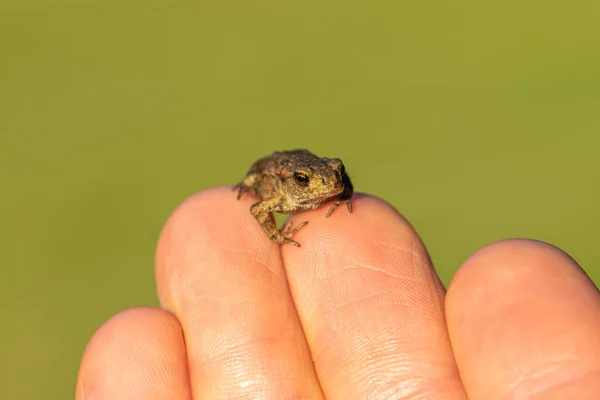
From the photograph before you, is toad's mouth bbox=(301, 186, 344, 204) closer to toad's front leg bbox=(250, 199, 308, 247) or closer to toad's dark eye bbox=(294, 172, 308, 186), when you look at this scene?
toad's dark eye bbox=(294, 172, 308, 186)

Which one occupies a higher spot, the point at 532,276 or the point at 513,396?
the point at 532,276

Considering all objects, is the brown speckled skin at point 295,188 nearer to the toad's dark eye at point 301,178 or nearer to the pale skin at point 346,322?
the toad's dark eye at point 301,178

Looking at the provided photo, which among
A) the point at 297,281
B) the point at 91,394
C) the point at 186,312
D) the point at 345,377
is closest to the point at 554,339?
the point at 345,377

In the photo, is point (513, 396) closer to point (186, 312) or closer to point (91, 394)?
point (186, 312)

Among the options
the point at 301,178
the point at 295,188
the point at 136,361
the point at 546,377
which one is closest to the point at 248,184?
the point at 295,188

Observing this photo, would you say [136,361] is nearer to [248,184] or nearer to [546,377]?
[248,184]
